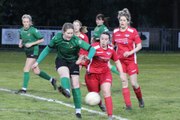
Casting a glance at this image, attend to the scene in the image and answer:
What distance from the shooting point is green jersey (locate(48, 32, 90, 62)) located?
10.1 metres

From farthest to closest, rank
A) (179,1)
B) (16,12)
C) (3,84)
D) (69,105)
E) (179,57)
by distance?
(179,1)
(16,12)
(179,57)
(3,84)
(69,105)

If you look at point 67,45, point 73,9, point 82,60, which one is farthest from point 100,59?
point 73,9

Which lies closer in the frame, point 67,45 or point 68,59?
point 67,45

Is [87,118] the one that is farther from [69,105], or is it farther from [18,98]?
[18,98]

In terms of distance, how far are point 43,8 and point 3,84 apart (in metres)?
26.8

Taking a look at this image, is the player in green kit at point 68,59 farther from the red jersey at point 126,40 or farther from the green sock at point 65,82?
the red jersey at point 126,40

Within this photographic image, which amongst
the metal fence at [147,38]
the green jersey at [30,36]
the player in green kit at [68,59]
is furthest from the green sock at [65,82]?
the metal fence at [147,38]

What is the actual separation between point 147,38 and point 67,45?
26365 millimetres

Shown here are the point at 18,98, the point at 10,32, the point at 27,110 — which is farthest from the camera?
the point at 10,32

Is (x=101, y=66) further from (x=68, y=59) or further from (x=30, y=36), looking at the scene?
(x=30, y=36)

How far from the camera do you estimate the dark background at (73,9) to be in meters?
41.6

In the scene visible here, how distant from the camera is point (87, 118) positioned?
10.2 meters

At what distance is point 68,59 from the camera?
1031 centimetres

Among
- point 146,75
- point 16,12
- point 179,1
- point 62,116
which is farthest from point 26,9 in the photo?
point 62,116
